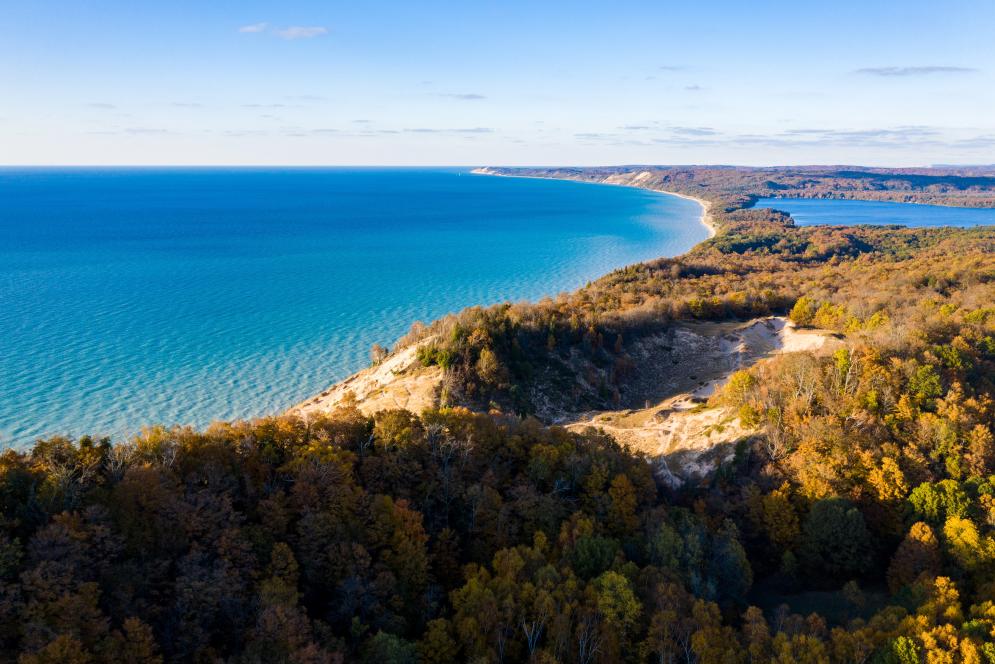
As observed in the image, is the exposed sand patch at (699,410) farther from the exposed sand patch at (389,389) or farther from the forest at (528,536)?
the exposed sand patch at (389,389)

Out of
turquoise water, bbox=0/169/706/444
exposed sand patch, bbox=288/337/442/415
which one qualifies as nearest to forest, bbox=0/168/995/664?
exposed sand patch, bbox=288/337/442/415

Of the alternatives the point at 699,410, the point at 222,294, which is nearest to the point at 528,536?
the point at 699,410

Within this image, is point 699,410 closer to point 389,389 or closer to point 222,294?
point 389,389

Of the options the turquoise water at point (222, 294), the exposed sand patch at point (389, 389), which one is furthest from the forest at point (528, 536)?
the turquoise water at point (222, 294)

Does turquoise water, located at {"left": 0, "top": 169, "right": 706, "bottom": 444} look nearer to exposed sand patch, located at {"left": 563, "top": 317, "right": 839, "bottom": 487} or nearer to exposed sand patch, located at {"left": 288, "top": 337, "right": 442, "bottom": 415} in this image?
exposed sand patch, located at {"left": 288, "top": 337, "right": 442, "bottom": 415}

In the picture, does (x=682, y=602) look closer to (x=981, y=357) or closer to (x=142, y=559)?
(x=142, y=559)
